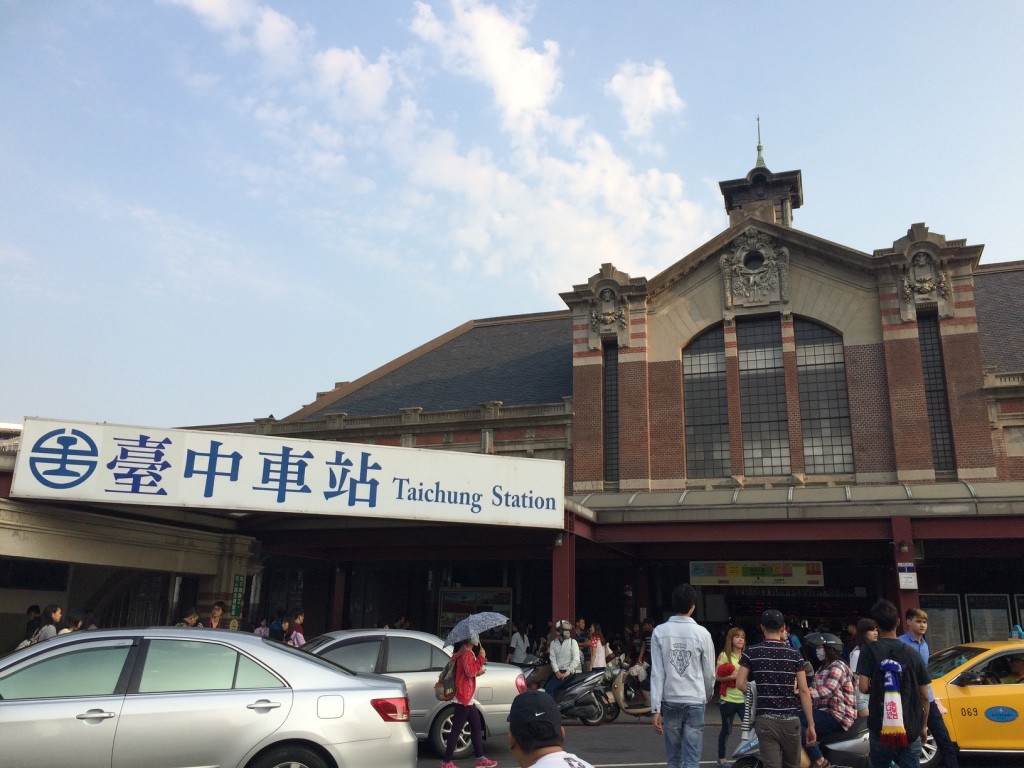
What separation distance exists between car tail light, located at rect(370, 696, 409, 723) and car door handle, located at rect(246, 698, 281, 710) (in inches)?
30.3

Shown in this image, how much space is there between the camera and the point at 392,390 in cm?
3334

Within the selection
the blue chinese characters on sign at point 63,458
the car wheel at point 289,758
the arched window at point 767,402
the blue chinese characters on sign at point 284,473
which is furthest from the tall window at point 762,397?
the car wheel at point 289,758

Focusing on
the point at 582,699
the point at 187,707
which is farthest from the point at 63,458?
the point at 582,699

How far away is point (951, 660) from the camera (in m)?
10.2

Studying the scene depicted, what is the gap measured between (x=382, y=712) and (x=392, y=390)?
26934 mm

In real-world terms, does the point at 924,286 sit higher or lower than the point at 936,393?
higher

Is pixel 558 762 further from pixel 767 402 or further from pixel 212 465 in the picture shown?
pixel 767 402

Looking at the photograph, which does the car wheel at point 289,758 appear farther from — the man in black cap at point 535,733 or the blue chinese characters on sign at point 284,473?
the blue chinese characters on sign at point 284,473

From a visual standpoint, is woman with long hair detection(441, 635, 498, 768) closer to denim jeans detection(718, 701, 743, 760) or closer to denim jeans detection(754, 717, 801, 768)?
denim jeans detection(718, 701, 743, 760)

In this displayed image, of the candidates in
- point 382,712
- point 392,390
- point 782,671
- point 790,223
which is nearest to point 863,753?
point 782,671

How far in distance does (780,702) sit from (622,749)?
6.03 meters

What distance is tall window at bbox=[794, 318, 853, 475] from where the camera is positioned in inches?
958

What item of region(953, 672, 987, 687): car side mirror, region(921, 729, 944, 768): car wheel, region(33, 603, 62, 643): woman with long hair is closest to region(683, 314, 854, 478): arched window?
region(953, 672, 987, 687): car side mirror

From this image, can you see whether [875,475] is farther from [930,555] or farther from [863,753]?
[863,753]
